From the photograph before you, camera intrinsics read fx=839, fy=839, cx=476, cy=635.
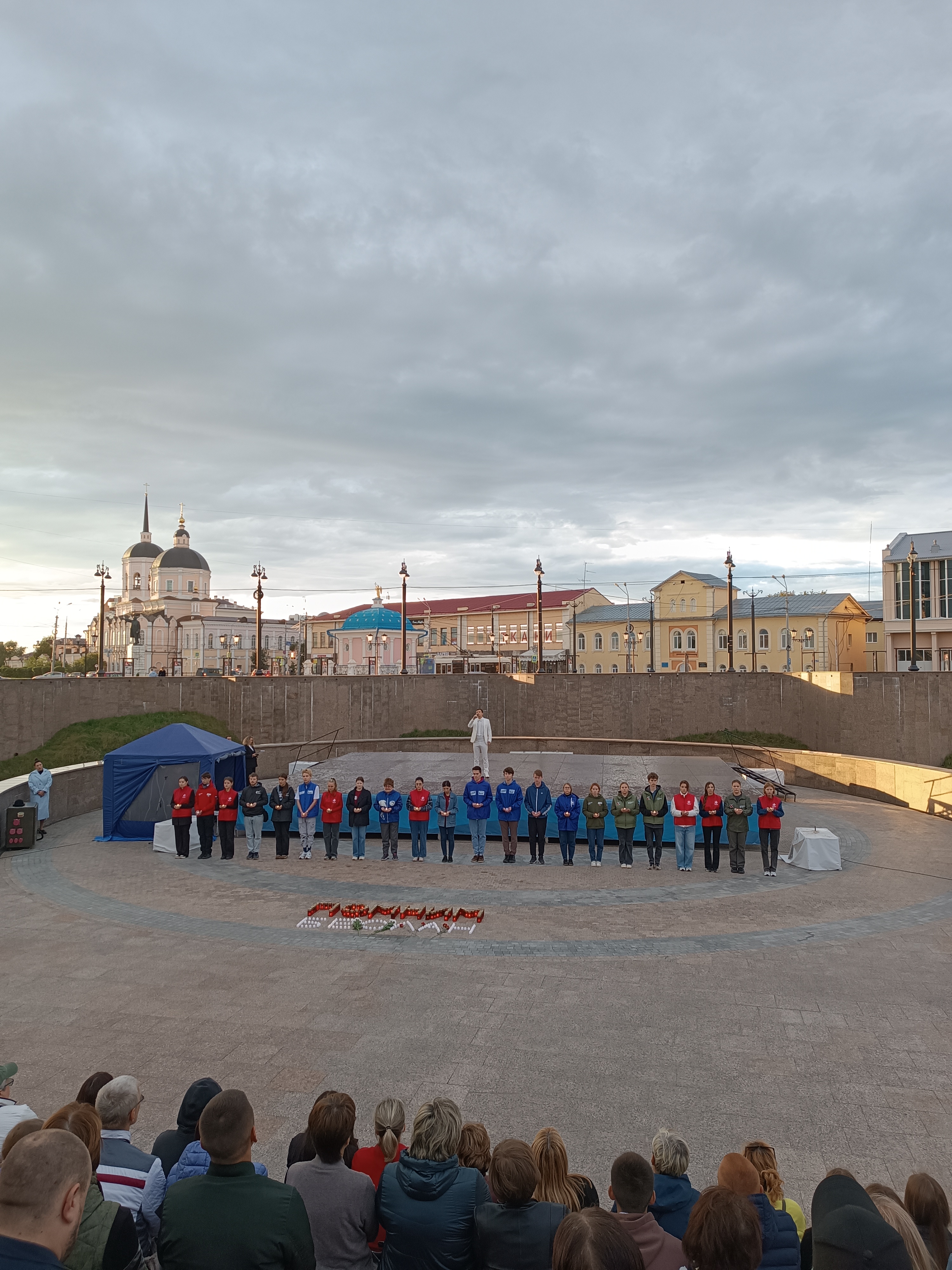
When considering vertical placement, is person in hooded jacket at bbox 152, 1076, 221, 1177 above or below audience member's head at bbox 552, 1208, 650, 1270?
below

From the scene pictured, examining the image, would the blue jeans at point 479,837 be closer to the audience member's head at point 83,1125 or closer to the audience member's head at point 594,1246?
the audience member's head at point 83,1125

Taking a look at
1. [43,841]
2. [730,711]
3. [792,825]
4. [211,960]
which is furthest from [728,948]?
[730,711]

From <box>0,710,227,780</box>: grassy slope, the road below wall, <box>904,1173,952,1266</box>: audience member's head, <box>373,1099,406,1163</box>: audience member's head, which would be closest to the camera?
<box>904,1173,952,1266</box>: audience member's head

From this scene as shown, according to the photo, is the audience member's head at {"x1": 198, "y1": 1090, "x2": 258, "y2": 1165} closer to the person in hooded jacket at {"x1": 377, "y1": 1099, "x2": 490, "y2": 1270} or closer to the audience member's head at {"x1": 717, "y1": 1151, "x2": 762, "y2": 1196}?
the person in hooded jacket at {"x1": 377, "y1": 1099, "x2": 490, "y2": 1270}

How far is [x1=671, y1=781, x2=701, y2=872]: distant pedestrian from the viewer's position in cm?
1405

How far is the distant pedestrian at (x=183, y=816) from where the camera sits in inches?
582

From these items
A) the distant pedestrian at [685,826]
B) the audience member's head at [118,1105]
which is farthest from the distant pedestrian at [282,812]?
the audience member's head at [118,1105]

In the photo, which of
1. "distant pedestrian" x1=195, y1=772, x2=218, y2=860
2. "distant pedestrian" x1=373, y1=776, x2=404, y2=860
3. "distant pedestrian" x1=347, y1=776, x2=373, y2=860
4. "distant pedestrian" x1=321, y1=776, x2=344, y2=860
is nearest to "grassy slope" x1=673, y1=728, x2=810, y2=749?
"distant pedestrian" x1=373, y1=776, x2=404, y2=860

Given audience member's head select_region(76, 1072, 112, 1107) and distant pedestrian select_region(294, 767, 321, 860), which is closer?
audience member's head select_region(76, 1072, 112, 1107)

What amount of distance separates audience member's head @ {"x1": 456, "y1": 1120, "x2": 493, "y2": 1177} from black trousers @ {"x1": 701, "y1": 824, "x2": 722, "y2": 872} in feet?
34.8

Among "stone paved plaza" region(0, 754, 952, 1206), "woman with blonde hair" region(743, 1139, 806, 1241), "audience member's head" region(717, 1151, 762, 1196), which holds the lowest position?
"stone paved plaza" region(0, 754, 952, 1206)

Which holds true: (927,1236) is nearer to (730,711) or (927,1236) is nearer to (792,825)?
(792,825)

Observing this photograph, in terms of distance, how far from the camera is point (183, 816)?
14891 mm

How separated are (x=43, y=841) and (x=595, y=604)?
6494cm
